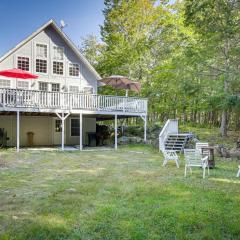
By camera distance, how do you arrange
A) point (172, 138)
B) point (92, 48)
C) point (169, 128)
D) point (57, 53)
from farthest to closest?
point (92, 48)
point (57, 53)
point (169, 128)
point (172, 138)

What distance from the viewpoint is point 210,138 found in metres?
19.0

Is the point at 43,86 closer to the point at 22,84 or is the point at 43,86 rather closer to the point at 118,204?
the point at 22,84

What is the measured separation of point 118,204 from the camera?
604 centimetres

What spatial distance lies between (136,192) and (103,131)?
1539 cm

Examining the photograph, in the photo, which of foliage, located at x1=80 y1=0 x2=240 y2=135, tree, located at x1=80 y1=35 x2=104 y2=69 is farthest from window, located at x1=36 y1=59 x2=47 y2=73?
tree, located at x1=80 y1=35 x2=104 y2=69

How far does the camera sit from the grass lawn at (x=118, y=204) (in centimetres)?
477

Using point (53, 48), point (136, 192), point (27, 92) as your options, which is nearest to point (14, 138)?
point (27, 92)

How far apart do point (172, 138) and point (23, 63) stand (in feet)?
34.2

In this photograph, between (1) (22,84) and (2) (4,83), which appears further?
(1) (22,84)

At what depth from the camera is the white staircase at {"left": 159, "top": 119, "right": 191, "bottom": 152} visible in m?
16.7

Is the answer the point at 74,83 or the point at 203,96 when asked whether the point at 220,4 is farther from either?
the point at 74,83

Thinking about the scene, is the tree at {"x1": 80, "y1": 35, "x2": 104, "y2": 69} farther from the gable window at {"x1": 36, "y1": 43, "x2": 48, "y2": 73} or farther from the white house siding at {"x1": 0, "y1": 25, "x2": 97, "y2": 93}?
the gable window at {"x1": 36, "y1": 43, "x2": 48, "y2": 73}

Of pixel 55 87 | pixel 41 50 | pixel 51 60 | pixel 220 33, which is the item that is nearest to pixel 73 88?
pixel 55 87

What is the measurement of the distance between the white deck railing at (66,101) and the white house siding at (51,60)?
325 cm
